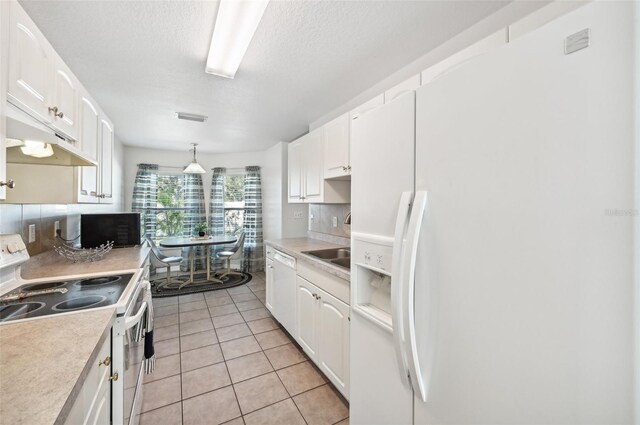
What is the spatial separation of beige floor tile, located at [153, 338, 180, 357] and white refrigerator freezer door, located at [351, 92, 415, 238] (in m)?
2.22

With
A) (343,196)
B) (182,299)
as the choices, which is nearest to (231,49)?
(343,196)

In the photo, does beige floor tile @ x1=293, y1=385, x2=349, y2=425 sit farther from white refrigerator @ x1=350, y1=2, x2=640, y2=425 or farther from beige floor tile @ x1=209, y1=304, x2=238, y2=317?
beige floor tile @ x1=209, y1=304, x2=238, y2=317

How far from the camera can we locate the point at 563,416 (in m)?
0.59

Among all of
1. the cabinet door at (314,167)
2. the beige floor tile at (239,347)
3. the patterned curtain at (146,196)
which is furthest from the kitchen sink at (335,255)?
the patterned curtain at (146,196)

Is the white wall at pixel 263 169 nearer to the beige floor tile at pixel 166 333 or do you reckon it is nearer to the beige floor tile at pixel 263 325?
the beige floor tile at pixel 263 325

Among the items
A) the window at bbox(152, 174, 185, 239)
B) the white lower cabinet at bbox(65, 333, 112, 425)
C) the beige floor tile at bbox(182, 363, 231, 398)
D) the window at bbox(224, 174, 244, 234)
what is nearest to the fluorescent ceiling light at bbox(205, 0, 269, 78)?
the white lower cabinet at bbox(65, 333, 112, 425)

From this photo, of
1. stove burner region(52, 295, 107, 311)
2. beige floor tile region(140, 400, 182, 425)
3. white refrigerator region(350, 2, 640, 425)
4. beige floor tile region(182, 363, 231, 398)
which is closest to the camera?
white refrigerator region(350, 2, 640, 425)

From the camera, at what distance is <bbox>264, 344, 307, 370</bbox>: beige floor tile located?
223cm

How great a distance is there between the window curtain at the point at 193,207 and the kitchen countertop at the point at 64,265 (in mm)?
2999

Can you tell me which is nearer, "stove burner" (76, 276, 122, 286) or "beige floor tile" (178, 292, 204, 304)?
"stove burner" (76, 276, 122, 286)

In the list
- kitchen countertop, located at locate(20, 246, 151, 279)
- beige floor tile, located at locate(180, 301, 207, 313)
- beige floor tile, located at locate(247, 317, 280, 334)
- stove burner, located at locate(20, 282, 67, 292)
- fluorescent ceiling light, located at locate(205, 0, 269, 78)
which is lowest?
beige floor tile, located at locate(247, 317, 280, 334)

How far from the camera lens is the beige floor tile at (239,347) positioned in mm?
2366

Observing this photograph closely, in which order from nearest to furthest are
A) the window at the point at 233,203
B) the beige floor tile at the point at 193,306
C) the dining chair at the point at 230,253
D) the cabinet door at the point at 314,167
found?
the cabinet door at the point at 314,167
the beige floor tile at the point at 193,306
the dining chair at the point at 230,253
the window at the point at 233,203

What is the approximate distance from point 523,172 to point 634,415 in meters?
0.52
